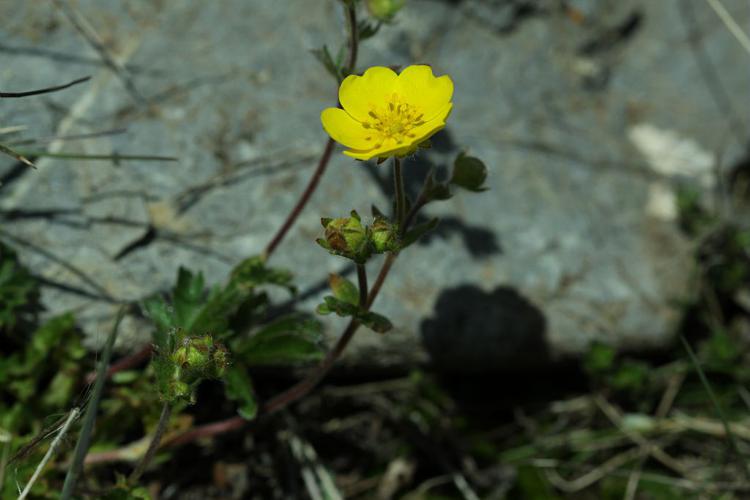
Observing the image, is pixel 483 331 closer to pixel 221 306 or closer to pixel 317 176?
pixel 317 176

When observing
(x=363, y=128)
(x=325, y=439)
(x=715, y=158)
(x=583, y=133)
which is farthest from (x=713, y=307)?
(x=363, y=128)

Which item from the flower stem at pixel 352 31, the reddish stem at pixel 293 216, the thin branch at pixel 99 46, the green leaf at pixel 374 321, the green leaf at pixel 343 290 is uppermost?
the thin branch at pixel 99 46

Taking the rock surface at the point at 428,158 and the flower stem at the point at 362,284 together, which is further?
the rock surface at the point at 428,158

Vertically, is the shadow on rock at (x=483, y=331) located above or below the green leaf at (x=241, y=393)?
below

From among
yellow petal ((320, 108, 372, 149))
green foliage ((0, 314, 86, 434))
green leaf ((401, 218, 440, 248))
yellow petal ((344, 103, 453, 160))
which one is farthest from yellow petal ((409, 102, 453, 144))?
green foliage ((0, 314, 86, 434))

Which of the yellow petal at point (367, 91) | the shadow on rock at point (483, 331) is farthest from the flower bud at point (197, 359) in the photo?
the shadow on rock at point (483, 331)

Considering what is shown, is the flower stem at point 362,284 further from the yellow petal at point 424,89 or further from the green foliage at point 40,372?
the green foliage at point 40,372

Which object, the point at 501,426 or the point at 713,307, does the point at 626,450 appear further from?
the point at 713,307
